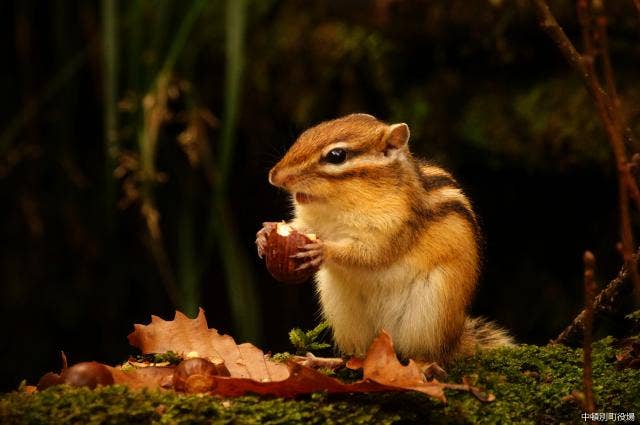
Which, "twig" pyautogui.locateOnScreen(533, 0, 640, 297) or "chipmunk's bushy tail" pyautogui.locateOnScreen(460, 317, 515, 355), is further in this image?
"chipmunk's bushy tail" pyautogui.locateOnScreen(460, 317, 515, 355)

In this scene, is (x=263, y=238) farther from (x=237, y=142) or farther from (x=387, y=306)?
(x=237, y=142)

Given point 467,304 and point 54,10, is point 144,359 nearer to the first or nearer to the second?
point 467,304

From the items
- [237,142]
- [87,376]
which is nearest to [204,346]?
[87,376]

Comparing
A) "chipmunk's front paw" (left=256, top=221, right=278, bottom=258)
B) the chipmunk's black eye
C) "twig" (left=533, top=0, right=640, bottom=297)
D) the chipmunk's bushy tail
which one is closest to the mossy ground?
the chipmunk's bushy tail

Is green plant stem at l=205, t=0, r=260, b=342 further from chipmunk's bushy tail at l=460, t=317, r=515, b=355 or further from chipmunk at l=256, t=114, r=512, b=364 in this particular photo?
chipmunk's bushy tail at l=460, t=317, r=515, b=355

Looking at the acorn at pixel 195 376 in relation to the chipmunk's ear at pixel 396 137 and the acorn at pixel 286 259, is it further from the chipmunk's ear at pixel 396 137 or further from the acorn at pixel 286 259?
the chipmunk's ear at pixel 396 137
